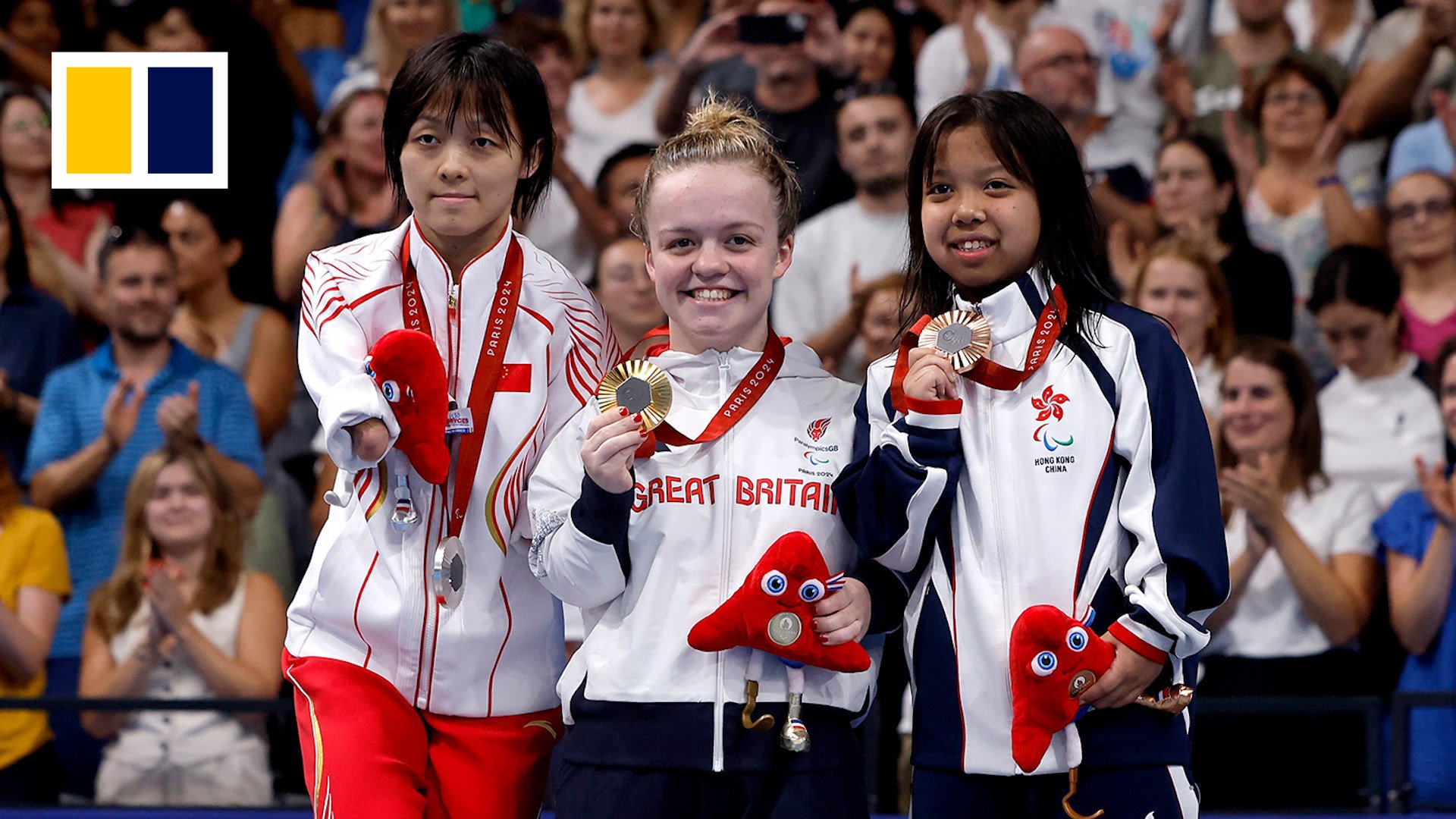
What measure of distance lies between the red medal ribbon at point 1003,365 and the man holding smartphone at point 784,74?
Result: 8.90 ft

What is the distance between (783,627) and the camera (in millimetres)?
2029

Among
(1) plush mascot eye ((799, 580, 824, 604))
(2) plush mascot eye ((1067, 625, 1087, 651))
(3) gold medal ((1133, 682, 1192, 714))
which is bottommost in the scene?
(3) gold medal ((1133, 682, 1192, 714))

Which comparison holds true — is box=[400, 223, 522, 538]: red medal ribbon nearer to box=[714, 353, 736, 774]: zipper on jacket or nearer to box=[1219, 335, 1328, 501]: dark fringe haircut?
box=[714, 353, 736, 774]: zipper on jacket

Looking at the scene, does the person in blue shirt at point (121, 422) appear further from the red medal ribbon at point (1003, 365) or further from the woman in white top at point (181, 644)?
the red medal ribbon at point (1003, 365)

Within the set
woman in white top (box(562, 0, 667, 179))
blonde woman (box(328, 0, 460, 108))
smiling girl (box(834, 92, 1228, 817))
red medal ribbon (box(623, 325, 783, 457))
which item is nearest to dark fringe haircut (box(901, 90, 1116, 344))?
smiling girl (box(834, 92, 1228, 817))

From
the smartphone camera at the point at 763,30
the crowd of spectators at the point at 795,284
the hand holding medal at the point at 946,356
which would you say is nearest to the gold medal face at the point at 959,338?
the hand holding medal at the point at 946,356

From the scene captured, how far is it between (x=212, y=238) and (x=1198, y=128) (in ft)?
11.2

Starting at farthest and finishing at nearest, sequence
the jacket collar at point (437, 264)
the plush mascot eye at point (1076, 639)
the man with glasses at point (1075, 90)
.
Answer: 1. the man with glasses at point (1075, 90)
2. the jacket collar at point (437, 264)
3. the plush mascot eye at point (1076, 639)

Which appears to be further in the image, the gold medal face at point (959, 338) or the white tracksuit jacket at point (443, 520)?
the white tracksuit jacket at point (443, 520)

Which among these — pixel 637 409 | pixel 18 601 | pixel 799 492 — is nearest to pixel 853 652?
pixel 799 492

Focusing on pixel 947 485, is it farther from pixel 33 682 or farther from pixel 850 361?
pixel 33 682

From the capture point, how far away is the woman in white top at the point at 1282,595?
409cm

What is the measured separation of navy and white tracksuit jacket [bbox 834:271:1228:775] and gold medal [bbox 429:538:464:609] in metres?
0.59

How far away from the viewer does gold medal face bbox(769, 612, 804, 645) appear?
2029 millimetres
